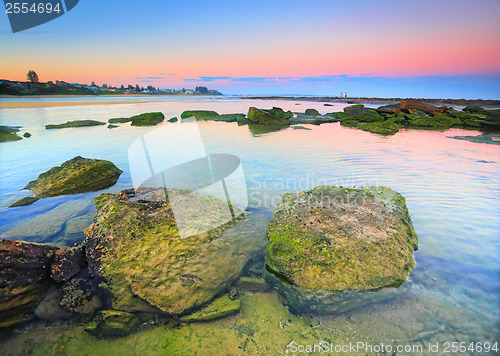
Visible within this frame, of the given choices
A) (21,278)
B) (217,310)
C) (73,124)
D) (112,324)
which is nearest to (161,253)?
(112,324)

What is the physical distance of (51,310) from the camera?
3084 millimetres

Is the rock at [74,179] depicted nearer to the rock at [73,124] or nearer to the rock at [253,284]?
the rock at [253,284]

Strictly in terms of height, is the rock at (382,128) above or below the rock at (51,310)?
above

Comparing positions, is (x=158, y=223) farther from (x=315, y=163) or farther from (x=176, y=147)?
(x=176, y=147)

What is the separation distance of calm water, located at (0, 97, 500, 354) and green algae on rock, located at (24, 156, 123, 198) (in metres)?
0.45

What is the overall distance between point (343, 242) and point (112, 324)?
3.60 meters

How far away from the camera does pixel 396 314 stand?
3033 mm

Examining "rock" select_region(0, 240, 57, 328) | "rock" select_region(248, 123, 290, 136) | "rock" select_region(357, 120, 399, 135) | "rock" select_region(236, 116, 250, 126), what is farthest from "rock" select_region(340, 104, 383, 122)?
"rock" select_region(0, 240, 57, 328)

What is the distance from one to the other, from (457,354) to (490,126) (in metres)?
34.1

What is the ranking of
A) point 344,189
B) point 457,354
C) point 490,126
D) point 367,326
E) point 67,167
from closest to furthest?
point 457,354 < point 367,326 < point 344,189 < point 67,167 < point 490,126

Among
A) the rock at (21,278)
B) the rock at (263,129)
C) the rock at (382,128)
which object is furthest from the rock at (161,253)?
the rock at (382,128)

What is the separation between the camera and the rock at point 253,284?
3.51 metres

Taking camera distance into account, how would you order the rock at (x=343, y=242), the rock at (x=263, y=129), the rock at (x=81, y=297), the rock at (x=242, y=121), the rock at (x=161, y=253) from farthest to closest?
the rock at (x=242, y=121) < the rock at (x=263, y=129) < the rock at (x=343, y=242) < the rock at (x=161, y=253) < the rock at (x=81, y=297)

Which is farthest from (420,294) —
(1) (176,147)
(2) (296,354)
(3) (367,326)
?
(1) (176,147)
